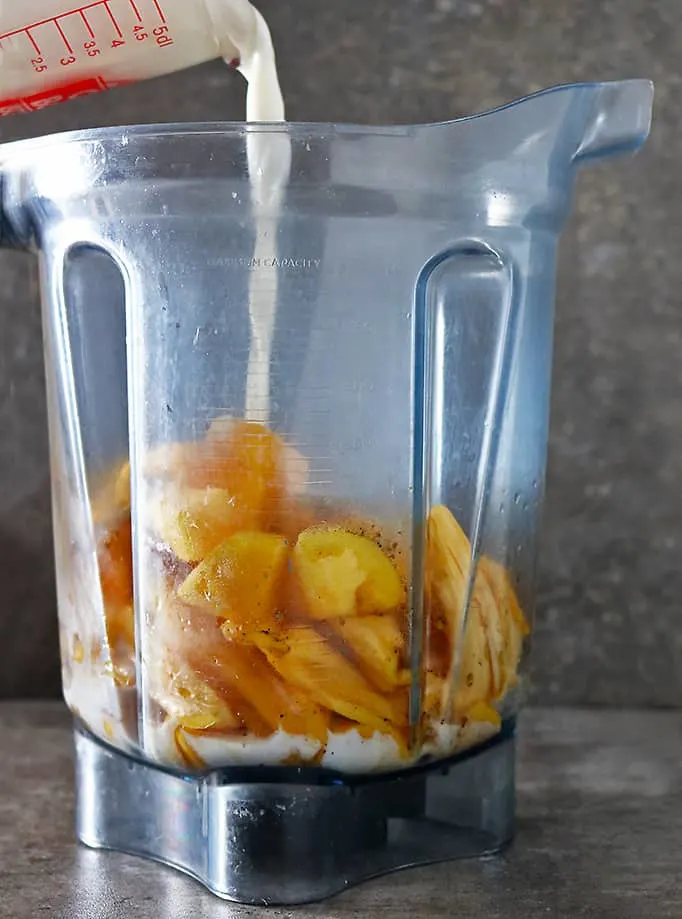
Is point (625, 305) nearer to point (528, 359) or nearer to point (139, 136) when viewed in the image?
point (528, 359)

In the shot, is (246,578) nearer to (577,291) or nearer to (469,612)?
(469,612)

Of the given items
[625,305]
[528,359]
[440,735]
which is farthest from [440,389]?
[625,305]

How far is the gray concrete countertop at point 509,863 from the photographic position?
0.50 m

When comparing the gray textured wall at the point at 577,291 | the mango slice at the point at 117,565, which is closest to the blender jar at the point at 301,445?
the mango slice at the point at 117,565

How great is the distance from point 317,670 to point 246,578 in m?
0.05

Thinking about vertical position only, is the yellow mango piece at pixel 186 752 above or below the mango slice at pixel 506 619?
below

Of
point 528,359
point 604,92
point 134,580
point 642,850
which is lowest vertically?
point 642,850

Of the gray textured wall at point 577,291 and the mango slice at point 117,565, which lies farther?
the gray textured wall at point 577,291

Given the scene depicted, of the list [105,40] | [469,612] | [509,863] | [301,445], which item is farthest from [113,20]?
[509,863]

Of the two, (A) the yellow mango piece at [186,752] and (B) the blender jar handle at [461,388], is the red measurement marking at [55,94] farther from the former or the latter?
(A) the yellow mango piece at [186,752]

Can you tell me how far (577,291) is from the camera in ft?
2.48

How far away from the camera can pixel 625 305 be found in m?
0.76

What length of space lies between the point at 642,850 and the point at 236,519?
27 centimetres

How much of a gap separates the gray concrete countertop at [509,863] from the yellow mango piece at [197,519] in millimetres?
163
